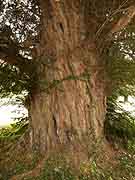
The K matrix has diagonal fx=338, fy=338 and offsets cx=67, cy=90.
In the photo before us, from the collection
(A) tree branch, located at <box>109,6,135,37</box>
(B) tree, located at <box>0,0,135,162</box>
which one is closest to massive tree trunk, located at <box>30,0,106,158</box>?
(B) tree, located at <box>0,0,135,162</box>

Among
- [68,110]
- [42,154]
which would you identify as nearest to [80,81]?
[68,110]

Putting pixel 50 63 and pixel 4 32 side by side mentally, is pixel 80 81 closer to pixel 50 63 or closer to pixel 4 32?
pixel 50 63

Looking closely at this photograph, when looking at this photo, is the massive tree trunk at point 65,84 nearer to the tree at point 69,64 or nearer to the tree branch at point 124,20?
the tree at point 69,64

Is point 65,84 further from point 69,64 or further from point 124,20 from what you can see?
point 124,20

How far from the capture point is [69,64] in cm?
468

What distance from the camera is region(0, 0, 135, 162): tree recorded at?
4.57 m

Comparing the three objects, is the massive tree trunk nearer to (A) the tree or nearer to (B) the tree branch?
(A) the tree

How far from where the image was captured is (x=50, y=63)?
15.3ft

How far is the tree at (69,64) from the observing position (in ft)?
15.0

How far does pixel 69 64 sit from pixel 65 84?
287 mm

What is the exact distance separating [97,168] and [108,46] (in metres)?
1.80

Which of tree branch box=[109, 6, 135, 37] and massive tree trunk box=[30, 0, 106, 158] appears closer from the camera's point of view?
tree branch box=[109, 6, 135, 37]

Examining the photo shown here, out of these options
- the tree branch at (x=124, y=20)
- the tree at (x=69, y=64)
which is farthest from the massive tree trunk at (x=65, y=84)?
the tree branch at (x=124, y=20)

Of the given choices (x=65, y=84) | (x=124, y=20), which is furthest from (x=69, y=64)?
(x=124, y=20)
